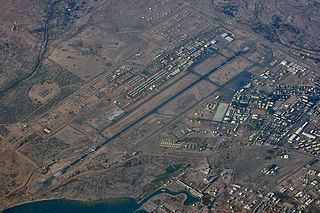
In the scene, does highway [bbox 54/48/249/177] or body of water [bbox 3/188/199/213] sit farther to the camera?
highway [bbox 54/48/249/177]

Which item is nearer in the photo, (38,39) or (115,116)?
(115,116)

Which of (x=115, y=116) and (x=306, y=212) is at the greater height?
(x=115, y=116)

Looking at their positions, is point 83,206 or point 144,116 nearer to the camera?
point 83,206

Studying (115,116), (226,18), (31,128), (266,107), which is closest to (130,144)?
(115,116)

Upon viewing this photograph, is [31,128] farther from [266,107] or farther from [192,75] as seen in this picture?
[266,107]

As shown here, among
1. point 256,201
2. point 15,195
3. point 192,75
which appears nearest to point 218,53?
point 192,75

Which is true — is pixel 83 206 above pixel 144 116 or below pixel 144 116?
below

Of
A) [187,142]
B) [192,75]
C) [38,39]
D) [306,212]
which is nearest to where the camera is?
[306,212]


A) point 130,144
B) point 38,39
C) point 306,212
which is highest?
point 38,39

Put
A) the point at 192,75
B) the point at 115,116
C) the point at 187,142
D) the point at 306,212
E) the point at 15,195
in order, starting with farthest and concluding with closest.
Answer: the point at 192,75, the point at 115,116, the point at 187,142, the point at 15,195, the point at 306,212

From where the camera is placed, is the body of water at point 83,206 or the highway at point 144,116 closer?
the body of water at point 83,206
